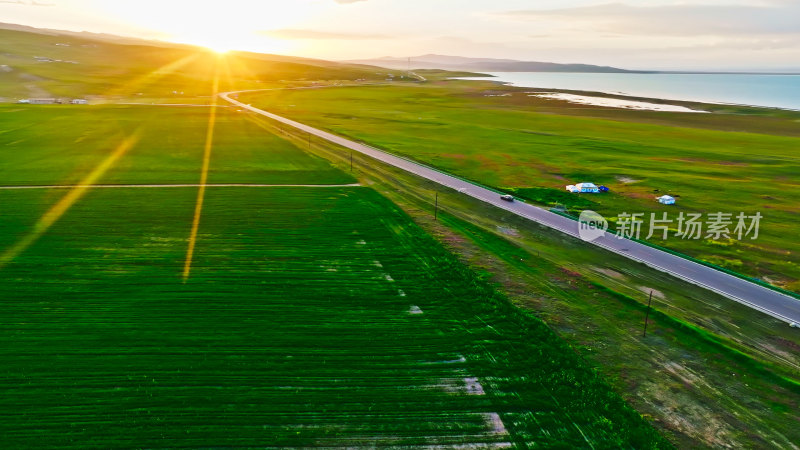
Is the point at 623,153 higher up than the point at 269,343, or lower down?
higher up

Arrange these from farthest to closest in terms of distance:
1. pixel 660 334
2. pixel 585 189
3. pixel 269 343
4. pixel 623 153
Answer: pixel 623 153, pixel 585 189, pixel 660 334, pixel 269 343

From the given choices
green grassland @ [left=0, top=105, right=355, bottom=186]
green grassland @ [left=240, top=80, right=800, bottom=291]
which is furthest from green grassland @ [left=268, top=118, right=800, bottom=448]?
green grassland @ [left=0, top=105, right=355, bottom=186]

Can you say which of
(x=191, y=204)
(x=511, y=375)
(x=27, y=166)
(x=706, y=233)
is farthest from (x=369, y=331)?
(x=27, y=166)

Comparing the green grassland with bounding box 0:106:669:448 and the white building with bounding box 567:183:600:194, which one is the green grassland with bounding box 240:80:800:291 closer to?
the white building with bounding box 567:183:600:194

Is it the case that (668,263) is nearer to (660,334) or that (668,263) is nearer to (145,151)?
(660,334)

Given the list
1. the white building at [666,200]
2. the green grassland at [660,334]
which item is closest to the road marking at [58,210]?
the green grassland at [660,334]

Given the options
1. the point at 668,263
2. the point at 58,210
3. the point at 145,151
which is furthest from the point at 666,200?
the point at 145,151
